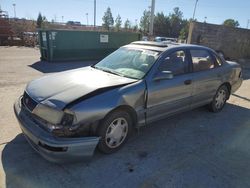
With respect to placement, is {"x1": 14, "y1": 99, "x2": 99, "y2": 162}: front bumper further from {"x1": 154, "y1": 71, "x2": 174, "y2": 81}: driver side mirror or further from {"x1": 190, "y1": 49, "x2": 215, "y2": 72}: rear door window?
{"x1": 190, "y1": 49, "x2": 215, "y2": 72}: rear door window

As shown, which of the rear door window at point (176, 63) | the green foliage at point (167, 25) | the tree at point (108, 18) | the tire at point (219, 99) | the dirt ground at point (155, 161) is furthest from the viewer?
the tree at point (108, 18)

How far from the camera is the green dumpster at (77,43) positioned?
11.7m

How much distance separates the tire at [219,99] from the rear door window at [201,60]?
68 cm

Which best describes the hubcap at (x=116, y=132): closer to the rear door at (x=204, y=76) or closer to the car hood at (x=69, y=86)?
the car hood at (x=69, y=86)

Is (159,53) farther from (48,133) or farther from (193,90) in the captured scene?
(48,133)

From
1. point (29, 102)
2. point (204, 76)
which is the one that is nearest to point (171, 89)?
point (204, 76)

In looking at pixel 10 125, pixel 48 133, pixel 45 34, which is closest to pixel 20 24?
pixel 45 34

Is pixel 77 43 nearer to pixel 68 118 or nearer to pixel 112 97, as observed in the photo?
pixel 112 97

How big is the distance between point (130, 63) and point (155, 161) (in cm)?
168

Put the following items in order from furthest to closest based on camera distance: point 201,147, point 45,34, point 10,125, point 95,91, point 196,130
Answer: point 45,34 → point 196,130 → point 10,125 → point 201,147 → point 95,91

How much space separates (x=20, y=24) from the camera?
24.5m

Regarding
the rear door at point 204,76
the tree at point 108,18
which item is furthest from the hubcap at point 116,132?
the tree at point 108,18

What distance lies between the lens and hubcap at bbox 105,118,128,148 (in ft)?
10.4

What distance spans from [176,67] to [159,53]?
457 mm
